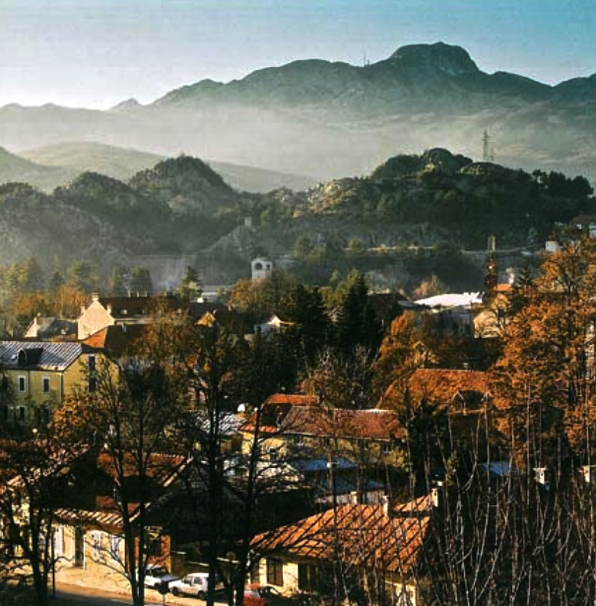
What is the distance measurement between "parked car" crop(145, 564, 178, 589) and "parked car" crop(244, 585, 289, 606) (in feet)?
6.64

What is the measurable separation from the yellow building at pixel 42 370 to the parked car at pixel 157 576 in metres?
18.4

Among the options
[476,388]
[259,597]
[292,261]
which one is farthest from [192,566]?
[292,261]

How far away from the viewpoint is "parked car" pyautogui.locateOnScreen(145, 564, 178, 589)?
2828 centimetres

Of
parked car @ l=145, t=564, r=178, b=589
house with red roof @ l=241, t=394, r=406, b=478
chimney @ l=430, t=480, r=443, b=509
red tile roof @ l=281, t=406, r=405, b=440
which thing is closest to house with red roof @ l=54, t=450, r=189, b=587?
parked car @ l=145, t=564, r=178, b=589

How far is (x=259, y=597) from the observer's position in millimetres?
26578

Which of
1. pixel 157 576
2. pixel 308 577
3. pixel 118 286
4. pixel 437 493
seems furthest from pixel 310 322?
pixel 118 286

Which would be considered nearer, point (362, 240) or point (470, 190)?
point (362, 240)

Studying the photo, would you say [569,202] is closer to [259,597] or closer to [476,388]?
[476,388]

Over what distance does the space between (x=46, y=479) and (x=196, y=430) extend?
5.55m

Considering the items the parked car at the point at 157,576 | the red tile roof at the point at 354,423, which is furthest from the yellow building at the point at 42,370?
the parked car at the point at 157,576

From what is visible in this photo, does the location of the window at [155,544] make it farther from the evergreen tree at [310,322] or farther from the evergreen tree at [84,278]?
the evergreen tree at [84,278]

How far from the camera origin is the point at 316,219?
175250 mm

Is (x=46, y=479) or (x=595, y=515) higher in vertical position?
(x=595, y=515)

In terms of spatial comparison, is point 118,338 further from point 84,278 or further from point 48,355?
point 84,278
